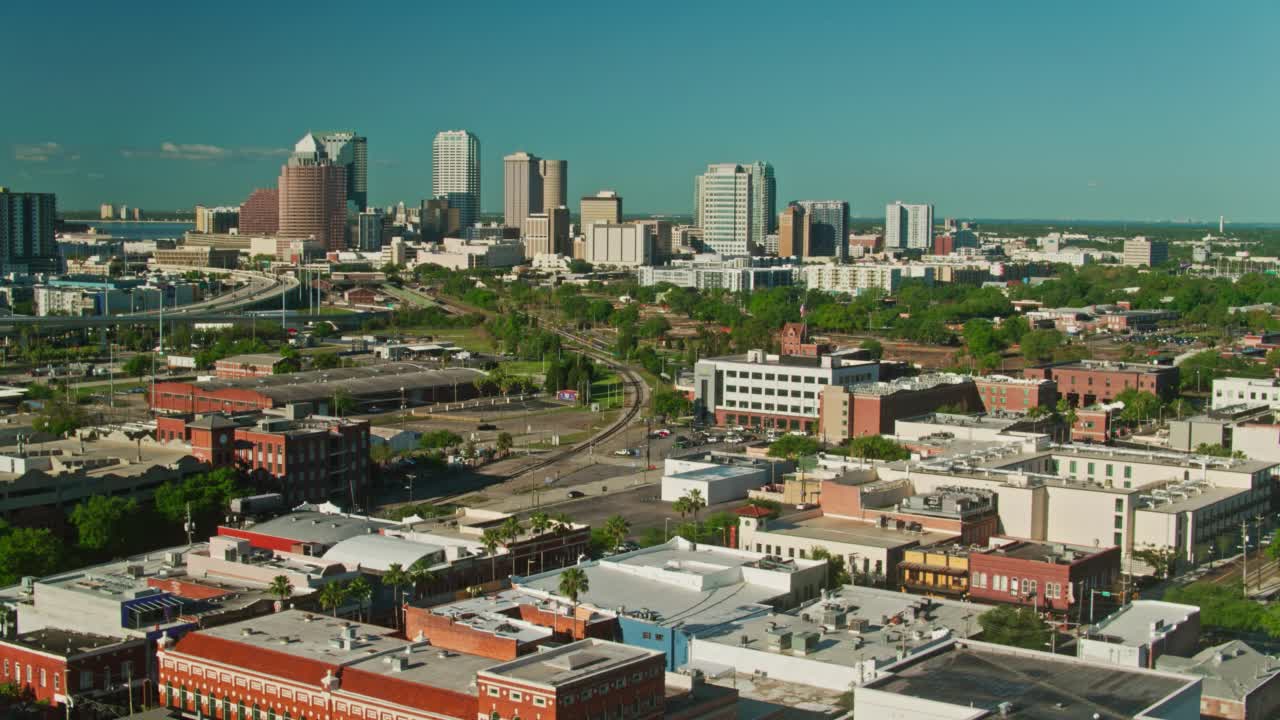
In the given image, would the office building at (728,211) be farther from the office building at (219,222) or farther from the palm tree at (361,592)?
the palm tree at (361,592)

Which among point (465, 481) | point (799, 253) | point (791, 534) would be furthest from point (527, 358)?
point (799, 253)

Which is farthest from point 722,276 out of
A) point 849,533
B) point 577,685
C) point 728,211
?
point 577,685

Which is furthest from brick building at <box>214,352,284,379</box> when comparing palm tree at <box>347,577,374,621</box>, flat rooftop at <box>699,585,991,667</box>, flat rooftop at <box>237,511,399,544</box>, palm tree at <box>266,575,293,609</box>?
flat rooftop at <box>699,585,991,667</box>

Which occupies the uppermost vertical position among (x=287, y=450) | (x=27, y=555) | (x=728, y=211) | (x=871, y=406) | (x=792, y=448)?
(x=728, y=211)

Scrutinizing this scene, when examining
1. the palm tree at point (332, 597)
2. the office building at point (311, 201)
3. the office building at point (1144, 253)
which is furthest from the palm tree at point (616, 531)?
the office building at point (1144, 253)

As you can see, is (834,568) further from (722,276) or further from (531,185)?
(531,185)

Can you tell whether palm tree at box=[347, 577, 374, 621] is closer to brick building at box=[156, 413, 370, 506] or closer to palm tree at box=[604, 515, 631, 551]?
palm tree at box=[604, 515, 631, 551]
